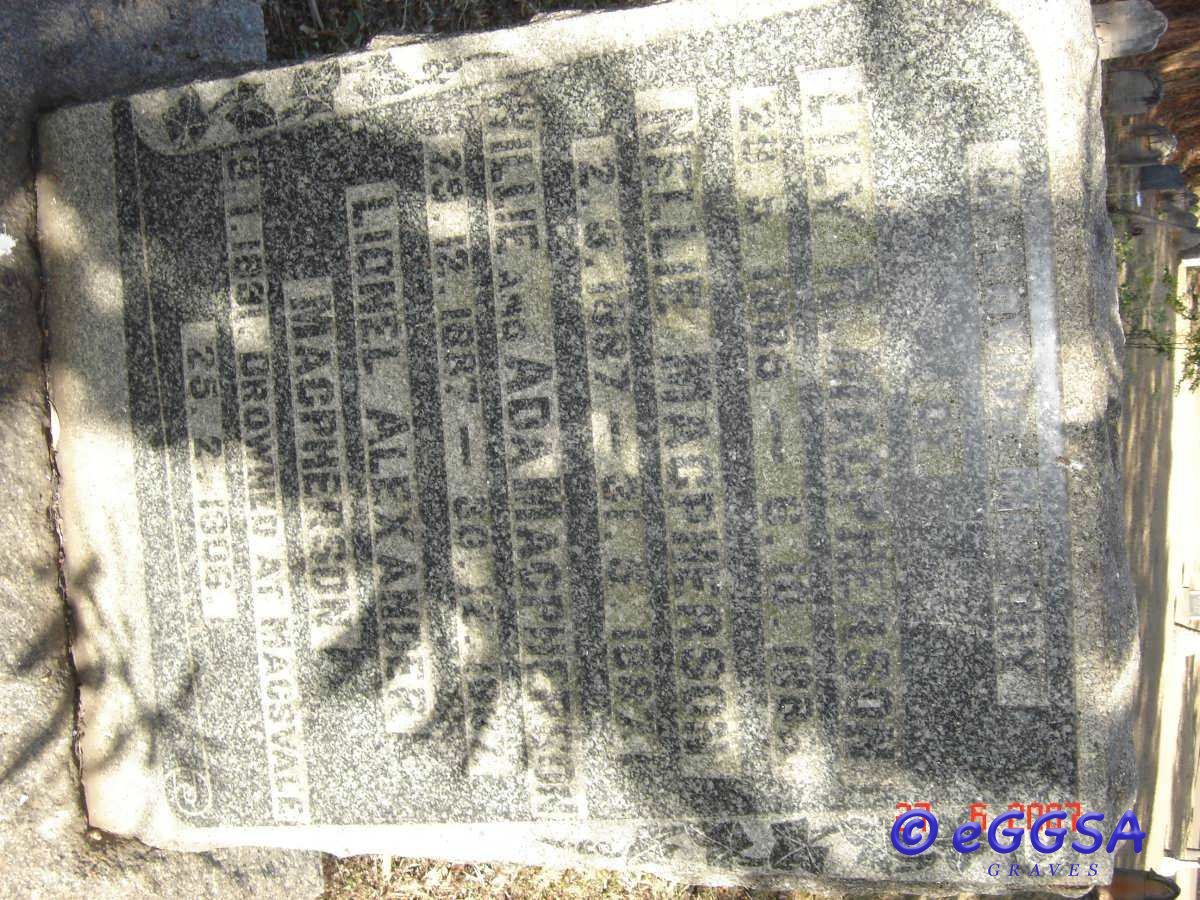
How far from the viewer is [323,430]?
2438 mm

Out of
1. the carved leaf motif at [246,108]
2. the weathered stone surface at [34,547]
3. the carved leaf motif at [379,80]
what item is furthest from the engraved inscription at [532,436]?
the weathered stone surface at [34,547]

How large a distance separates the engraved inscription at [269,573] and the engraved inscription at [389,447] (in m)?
0.27

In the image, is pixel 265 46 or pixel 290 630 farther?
pixel 265 46

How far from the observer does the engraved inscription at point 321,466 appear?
7.97 ft

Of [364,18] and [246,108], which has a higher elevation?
[364,18]

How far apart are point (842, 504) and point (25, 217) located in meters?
2.35

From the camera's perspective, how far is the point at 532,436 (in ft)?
7.54

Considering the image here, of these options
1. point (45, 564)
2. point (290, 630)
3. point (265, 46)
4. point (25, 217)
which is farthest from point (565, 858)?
point (265, 46)

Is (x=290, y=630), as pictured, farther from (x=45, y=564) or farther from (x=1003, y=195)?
(x=1003, y=195)
